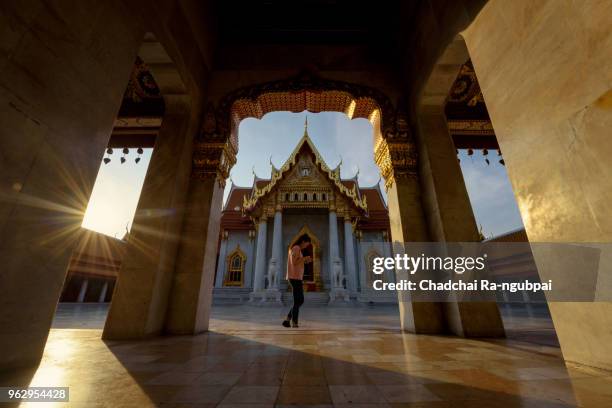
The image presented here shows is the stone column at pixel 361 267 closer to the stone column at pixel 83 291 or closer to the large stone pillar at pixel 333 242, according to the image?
the large stone pillar at pixel 333 242

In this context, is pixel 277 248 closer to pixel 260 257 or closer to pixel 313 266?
pixel 260 257

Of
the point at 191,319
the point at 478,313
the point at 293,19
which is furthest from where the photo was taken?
the point at 293,19

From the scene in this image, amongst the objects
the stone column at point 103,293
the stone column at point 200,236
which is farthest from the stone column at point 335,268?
the stone column at point 103,293

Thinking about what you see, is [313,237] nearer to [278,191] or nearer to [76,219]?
[278,191]

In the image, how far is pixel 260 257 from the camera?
15.2 metres

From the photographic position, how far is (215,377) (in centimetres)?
148

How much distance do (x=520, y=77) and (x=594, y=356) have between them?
1880mm

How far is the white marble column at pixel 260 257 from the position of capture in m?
14.6

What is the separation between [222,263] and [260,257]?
3.40 m

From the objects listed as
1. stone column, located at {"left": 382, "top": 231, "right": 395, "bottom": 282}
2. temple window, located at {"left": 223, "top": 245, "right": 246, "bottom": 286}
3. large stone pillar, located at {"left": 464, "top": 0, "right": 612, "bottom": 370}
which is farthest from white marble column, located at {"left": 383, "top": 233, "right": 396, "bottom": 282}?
large stone pillar, located at {"left": 464, "top": 0, "right": 612, "bottom": 370}

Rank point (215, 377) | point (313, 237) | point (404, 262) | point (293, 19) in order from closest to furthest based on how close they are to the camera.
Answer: point (215, 377) < point (404, 262) < point (293, 19) < point (313, 237)

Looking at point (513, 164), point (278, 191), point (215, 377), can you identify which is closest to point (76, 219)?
point (215, 377)

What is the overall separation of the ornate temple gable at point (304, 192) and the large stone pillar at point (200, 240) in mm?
12150

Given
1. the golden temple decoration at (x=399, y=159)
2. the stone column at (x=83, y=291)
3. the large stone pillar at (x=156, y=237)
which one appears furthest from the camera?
the stone column at (x=83, y=291)
